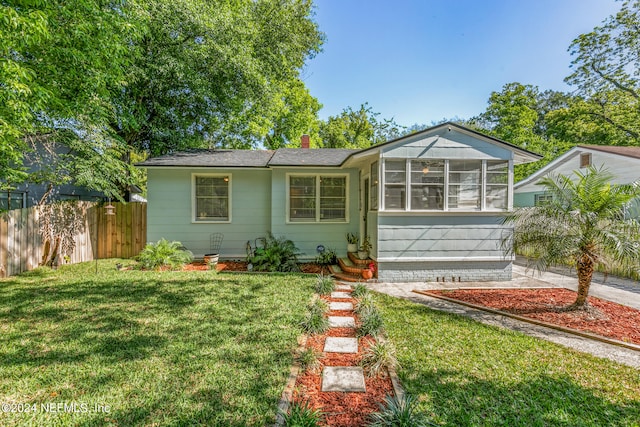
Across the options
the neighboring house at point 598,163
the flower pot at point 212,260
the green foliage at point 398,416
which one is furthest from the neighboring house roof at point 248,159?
the neighboring house at point 598,163

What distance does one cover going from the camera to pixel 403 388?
9.15 ft

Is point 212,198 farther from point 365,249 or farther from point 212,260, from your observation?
point 365,249

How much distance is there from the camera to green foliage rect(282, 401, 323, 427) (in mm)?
2159

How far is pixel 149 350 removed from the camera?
345 cm

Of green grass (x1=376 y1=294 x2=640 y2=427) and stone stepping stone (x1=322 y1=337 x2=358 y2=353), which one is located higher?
green grass (x1=376 y1=294 x2=640 y2=427)

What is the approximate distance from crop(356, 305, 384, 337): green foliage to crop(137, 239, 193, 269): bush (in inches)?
234

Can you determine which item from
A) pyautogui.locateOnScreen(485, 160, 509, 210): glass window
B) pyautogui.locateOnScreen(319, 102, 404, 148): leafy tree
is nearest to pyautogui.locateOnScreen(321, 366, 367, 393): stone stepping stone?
pyautogui.locateOnScreen(485, 160, 509, 210): glass window

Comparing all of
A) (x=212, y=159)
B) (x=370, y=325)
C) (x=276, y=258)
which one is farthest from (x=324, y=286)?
(x=212, y=159)

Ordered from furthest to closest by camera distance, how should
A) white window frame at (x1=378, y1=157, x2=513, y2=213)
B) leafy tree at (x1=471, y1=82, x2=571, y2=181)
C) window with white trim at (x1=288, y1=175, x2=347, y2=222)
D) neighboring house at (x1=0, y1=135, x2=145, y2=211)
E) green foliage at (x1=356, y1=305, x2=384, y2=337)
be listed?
leafy tree at (x1=471, y1=82, x2=571, y2=181)
window with white trim at (x1=288, y1=175, x2=347, y2=222)
neighboring house at (x1=0, y1=135, x2=145, y2=211)
white window frame at (x1=378, y1=157, x2=513, y2=213)
green foliage at (x1=356, y1=305, x2=384, y2=337)

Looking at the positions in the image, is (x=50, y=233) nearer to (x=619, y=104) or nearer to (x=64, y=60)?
(x=64, y=60)

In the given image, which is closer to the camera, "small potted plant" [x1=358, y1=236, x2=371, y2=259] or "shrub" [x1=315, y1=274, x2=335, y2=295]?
"shrub" [x1=315, y1=274, x2=335, y2=295]

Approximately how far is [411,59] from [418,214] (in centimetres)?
733

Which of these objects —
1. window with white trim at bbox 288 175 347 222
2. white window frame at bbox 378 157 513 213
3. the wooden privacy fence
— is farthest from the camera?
window with white trim at bbox 288 175 347 222

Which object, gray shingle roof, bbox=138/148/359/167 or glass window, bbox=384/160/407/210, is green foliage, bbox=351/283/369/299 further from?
gray shingle roof, bbox=138/148/359/167
